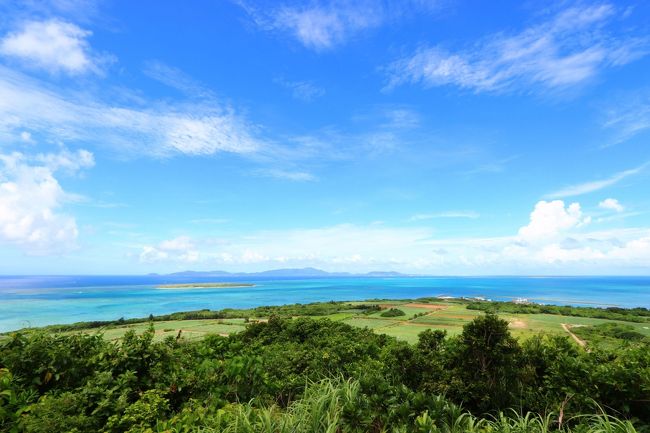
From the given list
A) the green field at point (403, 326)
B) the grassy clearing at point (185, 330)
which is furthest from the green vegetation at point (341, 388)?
the grassy clearing at point (185, 330)

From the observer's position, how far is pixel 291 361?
6.77m

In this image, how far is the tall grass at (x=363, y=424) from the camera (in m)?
3.58

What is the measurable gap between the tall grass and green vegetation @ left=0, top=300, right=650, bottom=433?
0.05 feet

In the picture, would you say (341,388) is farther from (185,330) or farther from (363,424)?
(185,330)

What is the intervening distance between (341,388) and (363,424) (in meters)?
0.93

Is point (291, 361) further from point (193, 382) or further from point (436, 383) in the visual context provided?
point (436, 383)

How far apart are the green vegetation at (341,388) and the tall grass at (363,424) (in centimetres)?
2

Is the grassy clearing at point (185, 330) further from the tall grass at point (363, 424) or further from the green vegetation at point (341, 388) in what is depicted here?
the tall grass at point (363, 424)

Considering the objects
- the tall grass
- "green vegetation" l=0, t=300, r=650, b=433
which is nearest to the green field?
"green vegetation" l=0, t=300, r=650, b=433

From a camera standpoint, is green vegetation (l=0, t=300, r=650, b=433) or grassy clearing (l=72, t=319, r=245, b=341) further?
grassy clearing (l=72, t=319, r=245, b=341)

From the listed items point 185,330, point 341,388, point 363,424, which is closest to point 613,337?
point 341,388

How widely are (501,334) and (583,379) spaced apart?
1.03 meters

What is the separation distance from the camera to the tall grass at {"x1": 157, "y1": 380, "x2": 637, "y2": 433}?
11.8 feet

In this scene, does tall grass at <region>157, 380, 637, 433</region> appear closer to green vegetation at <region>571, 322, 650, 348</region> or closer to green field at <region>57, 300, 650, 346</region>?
green vegetation at <region>571, 322, 650, 348</region>
